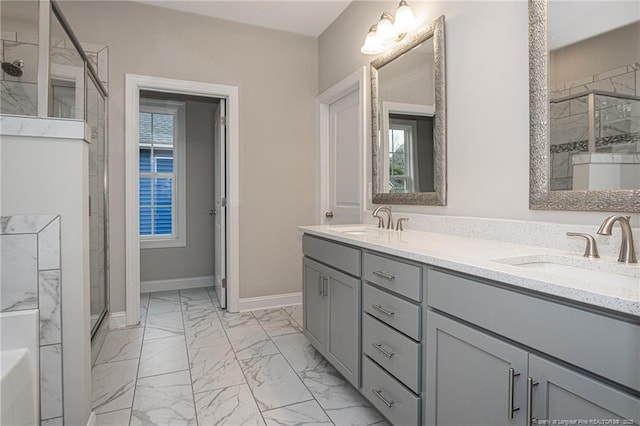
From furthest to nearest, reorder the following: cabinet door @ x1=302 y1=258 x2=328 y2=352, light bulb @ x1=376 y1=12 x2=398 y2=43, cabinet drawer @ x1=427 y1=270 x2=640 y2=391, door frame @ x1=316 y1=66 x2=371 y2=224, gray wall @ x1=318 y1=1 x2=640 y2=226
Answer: door frame @ x1=316 y1=66 x2=371 y2=224
light bulb @ x1=376 y1=12 x2=398 y2=43
cabinet door @ x1=302 y1=258 x2=328 y2=352
gray wall @ x1=318 y1=1 x2=640 y2=226
cabinet drawer @ x1=427 y1=270 x2=640 y2=391

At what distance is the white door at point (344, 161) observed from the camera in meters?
2.98

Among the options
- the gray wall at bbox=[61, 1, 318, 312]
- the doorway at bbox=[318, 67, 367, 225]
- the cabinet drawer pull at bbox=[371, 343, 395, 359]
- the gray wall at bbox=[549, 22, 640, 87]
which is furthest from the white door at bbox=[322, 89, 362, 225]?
the gray wall at bbox=[549, 22, 640, 87]

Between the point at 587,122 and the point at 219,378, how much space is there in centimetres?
220

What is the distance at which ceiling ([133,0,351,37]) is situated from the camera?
9.61 ft

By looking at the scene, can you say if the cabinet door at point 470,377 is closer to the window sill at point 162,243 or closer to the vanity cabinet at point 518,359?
the vanity cabinet at point 518,359

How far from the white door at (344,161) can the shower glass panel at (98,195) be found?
1893mm

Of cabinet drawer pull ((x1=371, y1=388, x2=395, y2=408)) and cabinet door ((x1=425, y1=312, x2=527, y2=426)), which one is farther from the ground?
cabinet door ((x1=425, y1=312, x2=527, y2=426))

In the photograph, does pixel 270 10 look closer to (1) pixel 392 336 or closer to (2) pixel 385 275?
(2) pixel 385 275

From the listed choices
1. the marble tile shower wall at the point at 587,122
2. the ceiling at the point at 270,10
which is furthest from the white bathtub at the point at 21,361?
the ceiling at the point at 270,10

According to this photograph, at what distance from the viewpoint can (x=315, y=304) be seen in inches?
87.6

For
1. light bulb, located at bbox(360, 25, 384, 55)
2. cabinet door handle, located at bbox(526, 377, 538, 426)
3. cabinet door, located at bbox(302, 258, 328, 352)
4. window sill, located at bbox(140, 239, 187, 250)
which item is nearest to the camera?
cabinet door handle, located at bbox(526, 377, 538, 426)

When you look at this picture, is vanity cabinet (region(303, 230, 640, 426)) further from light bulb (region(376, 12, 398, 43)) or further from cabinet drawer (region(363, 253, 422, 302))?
light bulb (region(376, 12, 398, 43))

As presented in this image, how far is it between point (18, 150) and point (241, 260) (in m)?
2.14

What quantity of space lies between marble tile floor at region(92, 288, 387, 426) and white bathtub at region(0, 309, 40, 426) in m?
0.47
